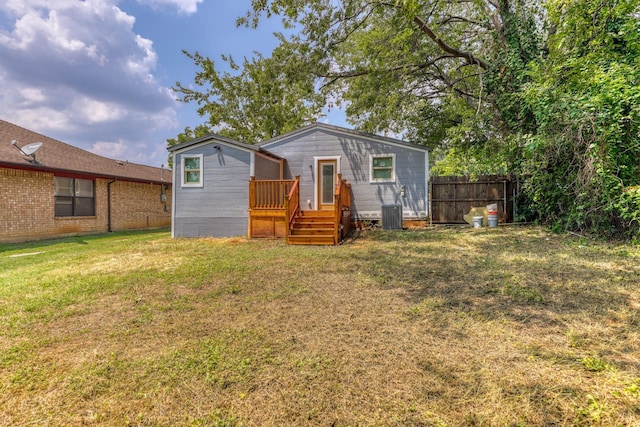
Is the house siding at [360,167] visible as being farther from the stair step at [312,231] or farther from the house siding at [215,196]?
the stair step at [312,231]

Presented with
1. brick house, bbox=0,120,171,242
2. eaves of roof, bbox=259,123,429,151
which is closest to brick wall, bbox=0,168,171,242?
brick house, bbox=0,120,171,242

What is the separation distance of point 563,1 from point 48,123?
19152mm

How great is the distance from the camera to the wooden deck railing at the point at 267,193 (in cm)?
906

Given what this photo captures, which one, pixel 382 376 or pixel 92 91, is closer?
pixel 382 376

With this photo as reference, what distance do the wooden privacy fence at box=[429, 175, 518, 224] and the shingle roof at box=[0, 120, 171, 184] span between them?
45.2ft

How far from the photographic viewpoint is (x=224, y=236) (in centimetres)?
973

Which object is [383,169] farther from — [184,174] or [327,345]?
[327,345]

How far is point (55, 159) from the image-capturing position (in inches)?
457

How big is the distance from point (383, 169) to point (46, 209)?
12.6m

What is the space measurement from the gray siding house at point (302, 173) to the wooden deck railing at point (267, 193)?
0.45 m

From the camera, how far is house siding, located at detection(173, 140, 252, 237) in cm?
965

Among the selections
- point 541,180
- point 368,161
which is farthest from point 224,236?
point 541,180

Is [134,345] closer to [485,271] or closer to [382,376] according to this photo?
[382,376]

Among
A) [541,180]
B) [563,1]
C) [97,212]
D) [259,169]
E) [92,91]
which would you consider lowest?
[97,212]
